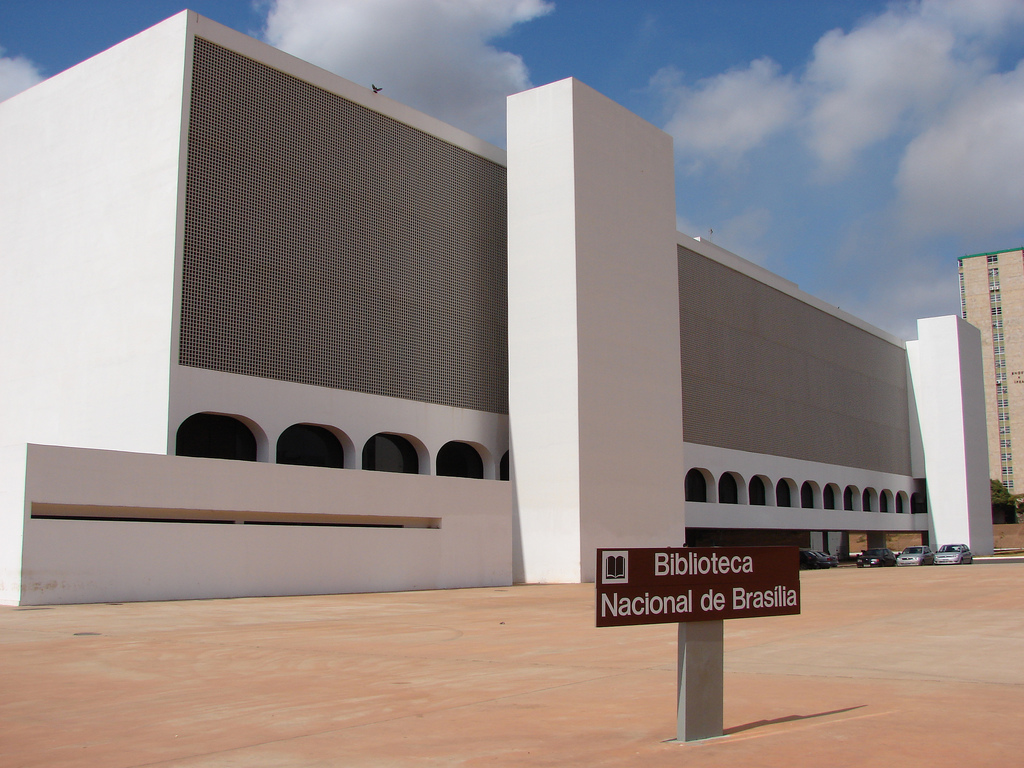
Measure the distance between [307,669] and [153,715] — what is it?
2710 millimetres

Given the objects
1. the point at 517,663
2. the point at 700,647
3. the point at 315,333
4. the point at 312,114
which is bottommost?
the point at 517,663

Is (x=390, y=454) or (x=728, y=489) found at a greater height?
(x=390, y=454)

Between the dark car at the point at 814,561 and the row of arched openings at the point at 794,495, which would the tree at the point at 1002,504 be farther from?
the dark car at the point at 814,561

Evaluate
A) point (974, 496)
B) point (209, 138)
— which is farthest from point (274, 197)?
point (974, 496)

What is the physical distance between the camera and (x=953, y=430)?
6675 centimetres

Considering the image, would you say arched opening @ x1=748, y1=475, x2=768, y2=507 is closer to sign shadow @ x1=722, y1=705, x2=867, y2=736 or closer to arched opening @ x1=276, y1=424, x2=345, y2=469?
arched opening @ x1=276, y1=424, x2=345, y2=469

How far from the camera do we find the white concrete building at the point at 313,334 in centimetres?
2369

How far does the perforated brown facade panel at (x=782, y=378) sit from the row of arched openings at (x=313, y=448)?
13712mm

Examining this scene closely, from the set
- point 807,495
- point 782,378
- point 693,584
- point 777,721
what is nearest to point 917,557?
point 807,495

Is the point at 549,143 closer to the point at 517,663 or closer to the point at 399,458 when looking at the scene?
the point at 399,458

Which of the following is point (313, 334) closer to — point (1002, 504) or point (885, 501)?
point (885, 501)

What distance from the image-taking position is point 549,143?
34.8m

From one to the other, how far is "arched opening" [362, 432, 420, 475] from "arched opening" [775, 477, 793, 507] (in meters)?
27.5

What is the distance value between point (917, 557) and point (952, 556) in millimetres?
1889
